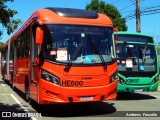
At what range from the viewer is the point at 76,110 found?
497 inches

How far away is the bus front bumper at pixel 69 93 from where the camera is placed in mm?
10766

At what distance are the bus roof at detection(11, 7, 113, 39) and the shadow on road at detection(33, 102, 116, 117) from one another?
2.73 metres

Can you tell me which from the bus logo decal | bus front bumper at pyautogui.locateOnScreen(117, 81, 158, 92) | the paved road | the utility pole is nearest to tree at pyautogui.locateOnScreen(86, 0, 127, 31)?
the utility pole

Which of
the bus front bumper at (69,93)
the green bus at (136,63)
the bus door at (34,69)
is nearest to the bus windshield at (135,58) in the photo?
the green bus at (136,63)

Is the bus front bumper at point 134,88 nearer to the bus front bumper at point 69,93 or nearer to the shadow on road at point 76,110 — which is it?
the shadow on road at point 76,110

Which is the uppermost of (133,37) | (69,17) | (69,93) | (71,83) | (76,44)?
(69,17)

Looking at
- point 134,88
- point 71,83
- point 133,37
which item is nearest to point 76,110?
point 71,83

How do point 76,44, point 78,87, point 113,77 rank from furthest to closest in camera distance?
point 113,77, point 76,44, point 78,87

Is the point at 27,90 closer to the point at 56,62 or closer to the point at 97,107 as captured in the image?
the point at 97,107

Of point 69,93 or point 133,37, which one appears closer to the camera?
point 69,93

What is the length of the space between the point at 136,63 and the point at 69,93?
585 cm

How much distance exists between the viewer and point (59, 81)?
10812 mm

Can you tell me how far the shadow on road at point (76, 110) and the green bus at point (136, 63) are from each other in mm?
1900

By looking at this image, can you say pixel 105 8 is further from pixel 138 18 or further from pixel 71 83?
pixel 71 83
